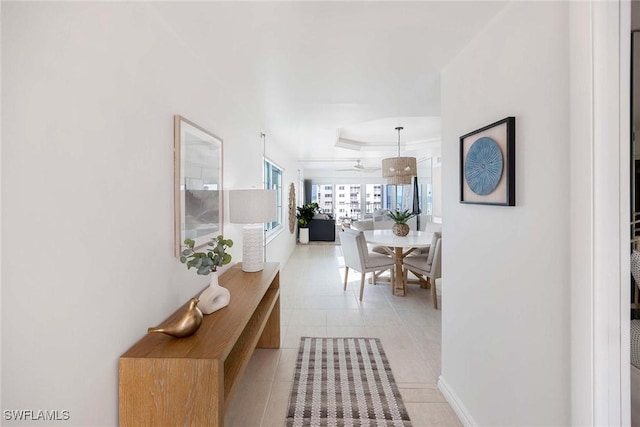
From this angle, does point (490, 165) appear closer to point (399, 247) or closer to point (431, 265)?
point (431, 265)

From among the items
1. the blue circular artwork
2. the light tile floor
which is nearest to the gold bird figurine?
the light tile floor

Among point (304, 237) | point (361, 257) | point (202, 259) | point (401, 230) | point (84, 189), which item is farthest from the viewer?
point (304, 237)

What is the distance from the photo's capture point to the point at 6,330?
87 cm

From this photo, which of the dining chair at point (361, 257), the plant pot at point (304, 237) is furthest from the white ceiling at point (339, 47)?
the plant pot at point (304, 237)

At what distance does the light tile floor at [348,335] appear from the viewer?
1857 mm

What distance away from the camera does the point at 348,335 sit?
9.32ft

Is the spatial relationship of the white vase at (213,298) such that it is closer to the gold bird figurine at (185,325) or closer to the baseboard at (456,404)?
the gold bird figurine at (185,325)

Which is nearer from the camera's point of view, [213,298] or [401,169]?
[213,298]

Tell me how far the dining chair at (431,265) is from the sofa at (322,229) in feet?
15.4

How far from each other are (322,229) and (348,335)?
595 cm

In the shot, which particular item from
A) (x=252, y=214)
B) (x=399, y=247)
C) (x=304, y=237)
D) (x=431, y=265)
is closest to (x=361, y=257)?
(x=399, y=247)

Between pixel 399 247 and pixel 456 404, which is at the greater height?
pixel 399 247

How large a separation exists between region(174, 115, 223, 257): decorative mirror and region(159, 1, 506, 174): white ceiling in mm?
513

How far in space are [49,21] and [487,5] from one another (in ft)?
5.58
